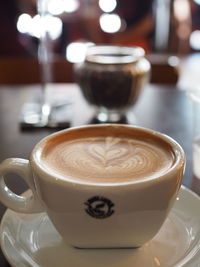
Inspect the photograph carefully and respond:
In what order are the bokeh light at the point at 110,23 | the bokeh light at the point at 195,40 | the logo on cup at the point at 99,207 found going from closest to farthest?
the logo on cup at the point at 99,207 < the bokeh light at the point at 110,23 < the bokeh light at the point at 195,40

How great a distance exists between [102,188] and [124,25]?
8.71ft

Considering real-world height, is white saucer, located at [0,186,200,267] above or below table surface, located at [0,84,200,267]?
above

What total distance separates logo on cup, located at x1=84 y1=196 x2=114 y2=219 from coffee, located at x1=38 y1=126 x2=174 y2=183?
0.02 m

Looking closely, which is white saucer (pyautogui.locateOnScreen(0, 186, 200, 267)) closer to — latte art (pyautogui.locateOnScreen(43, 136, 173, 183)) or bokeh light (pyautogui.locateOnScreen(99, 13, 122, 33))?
latte art (pyautogui.locateOnScreen(43, 136, 173, 183))

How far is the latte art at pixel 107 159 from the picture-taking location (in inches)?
17.1

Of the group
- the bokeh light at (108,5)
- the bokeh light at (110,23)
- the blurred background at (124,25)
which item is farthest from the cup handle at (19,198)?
the bokeh light at (108,5)

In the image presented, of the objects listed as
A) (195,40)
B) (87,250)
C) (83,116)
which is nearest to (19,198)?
(87,250)

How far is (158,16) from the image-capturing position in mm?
3205

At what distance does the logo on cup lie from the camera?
0.40 m

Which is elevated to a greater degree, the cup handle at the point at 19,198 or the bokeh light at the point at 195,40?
the cup handle at the point at 19,198

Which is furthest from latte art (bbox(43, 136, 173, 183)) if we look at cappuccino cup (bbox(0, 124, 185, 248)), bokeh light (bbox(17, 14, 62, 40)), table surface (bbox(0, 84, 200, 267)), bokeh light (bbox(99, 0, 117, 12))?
bokeh light (bbox(99, 0, 117, 12))

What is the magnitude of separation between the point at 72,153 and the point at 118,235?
4.3 inches

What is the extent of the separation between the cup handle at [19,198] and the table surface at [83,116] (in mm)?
79

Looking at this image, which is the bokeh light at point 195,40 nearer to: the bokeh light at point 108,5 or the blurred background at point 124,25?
the blurred background at point 124,25
